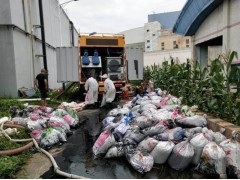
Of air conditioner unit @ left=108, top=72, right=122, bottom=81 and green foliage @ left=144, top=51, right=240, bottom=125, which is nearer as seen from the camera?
green foliage @ left=144, top=51, right=240, bottom=125

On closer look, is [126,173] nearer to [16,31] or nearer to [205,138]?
[205,138]

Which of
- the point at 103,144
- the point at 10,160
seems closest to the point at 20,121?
the point at 10,160

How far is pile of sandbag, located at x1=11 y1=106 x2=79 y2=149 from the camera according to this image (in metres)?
5.02

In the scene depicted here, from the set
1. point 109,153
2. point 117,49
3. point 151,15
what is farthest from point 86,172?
point 151,15

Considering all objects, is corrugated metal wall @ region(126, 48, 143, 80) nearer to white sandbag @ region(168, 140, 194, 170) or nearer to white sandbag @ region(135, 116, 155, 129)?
white sandbag @ region(135, 116, 155, 129)

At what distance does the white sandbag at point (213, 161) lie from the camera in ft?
11.3

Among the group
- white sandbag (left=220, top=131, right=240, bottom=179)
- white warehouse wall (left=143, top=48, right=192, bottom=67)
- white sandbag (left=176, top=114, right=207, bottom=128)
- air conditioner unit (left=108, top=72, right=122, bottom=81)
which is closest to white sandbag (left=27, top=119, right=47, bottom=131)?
white sandbag (left=176, top=114, right=207, bottom=128)

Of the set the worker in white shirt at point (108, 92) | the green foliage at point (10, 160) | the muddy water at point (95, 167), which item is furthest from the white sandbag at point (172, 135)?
the worker in white shirt at point (108, 92)

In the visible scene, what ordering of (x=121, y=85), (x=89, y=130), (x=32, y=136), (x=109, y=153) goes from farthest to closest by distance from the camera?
(x=121, y=85), (x=89, y=130), (x=32, y=136), (x=109, y=153)

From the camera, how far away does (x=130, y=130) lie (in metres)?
4.68

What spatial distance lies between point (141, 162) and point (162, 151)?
0.39 metres

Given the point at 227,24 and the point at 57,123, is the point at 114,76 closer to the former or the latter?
the point at 227,24

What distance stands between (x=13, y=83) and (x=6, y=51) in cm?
127

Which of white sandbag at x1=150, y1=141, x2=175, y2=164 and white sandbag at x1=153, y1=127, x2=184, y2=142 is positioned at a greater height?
white sandbag at x1=153, y1=127, x2=184, y2=142
